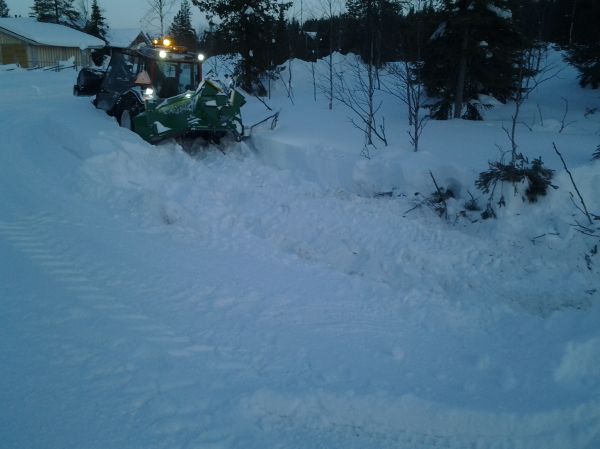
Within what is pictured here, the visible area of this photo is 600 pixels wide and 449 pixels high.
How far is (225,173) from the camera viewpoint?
30.6ft

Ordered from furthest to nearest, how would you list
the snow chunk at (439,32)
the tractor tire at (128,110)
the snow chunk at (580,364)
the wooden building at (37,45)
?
the wooden building at (37,45) → the snow chunk at (439,32) → the tractor tire at (128,110) → the snow chunk at (580,364)

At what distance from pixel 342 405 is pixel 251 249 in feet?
10.3

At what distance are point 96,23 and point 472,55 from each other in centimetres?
5645

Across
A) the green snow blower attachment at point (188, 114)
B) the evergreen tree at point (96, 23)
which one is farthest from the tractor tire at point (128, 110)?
the evergreen tree at point (96, 23)

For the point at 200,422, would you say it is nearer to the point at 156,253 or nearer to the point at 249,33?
the point at 156,253

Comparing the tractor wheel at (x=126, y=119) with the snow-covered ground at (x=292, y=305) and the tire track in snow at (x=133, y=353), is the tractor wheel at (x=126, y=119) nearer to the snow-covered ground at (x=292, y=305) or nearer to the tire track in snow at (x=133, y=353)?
the snow-covered ground at (x=292, y=305)

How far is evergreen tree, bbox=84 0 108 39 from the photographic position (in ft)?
180

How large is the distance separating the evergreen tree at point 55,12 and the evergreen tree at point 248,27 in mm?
53096

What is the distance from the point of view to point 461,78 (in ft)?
40.9

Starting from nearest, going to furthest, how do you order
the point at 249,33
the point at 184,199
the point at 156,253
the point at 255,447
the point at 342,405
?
the point at 255,447, the point at 342,405, the point at 156,253, the point at 184,199, the point at 249,33

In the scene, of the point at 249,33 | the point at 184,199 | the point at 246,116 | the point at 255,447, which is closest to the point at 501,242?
the point at 255,447

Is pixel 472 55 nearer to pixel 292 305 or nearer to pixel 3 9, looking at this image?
pixel 292 305

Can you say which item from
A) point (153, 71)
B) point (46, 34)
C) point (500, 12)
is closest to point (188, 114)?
point (153, 71)

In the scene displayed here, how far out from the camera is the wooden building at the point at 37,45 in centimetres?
3928
